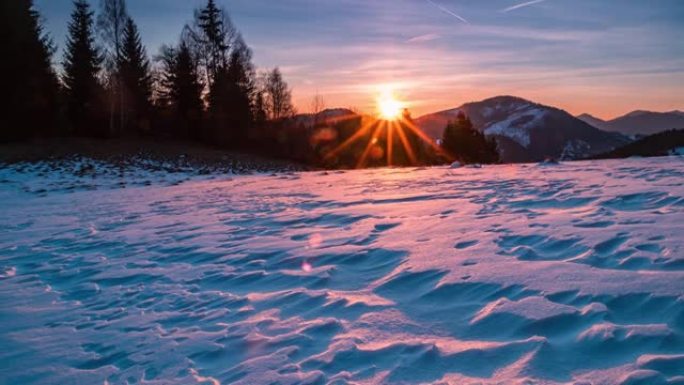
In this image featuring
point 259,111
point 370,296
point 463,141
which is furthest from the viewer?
point 463,141

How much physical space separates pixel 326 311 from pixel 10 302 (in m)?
3.11

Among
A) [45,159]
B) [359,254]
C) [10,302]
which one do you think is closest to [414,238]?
[359,254]

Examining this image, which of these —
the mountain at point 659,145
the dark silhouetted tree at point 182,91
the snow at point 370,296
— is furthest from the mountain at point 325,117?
the snow at point 370,296

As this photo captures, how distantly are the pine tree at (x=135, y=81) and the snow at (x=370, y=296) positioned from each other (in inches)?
1211

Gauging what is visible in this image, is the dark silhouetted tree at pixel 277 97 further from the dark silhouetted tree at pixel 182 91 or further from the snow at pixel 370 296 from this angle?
the snow at pixel 370 296

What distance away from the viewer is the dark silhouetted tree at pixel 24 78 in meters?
27.7

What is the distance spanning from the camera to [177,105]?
3934 centimetres

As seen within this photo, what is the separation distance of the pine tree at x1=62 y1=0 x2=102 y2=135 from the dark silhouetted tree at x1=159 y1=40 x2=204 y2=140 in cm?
659

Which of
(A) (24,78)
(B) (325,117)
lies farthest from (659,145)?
(B) (325,117)

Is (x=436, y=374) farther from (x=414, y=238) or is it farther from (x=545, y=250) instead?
(x=414, y=238)

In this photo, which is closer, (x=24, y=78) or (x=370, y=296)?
(x=370, y=296)

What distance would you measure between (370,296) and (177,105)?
39057mm

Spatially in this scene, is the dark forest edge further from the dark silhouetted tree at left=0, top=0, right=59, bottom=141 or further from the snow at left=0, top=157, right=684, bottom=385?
the snow at left=0, top=157, right=684, bottom=385

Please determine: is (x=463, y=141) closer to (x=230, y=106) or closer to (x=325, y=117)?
(x=325, y=117)
